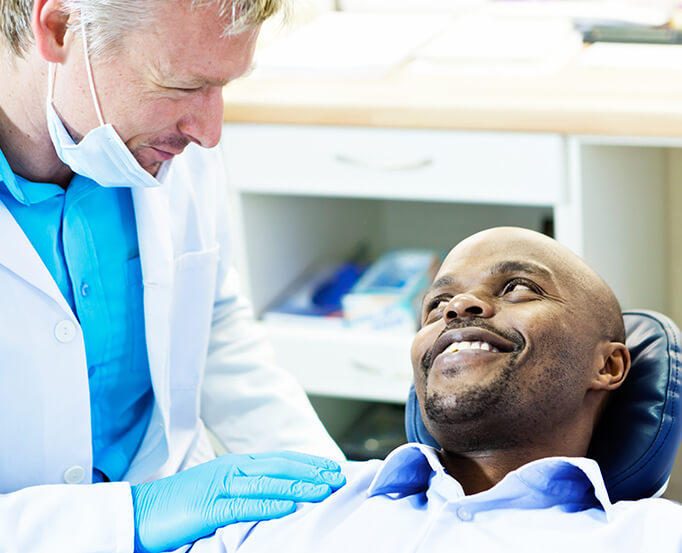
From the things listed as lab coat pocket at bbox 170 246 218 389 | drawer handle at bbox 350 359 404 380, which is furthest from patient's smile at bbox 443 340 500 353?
drawer handle at bbox 350 359 404 380

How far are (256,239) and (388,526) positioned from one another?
1063mm

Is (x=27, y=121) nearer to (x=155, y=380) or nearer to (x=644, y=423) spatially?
(x=155, y=380)

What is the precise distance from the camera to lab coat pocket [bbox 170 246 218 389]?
5.25ft

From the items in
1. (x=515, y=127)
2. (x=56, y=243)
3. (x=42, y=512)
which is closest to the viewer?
(x=42, y=512)

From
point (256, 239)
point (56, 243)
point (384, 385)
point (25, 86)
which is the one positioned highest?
point (25, 86)

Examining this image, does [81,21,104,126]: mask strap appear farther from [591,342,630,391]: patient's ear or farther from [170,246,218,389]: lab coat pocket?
[591,342,630,391]: patient's ear

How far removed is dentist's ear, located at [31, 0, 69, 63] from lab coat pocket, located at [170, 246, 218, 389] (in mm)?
418

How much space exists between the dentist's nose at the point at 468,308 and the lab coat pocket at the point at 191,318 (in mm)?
390

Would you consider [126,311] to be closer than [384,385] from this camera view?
Yes


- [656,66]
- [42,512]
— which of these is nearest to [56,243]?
[42,512]

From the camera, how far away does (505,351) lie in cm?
140

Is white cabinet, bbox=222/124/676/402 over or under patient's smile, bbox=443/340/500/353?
under

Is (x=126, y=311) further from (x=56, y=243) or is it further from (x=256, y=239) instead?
(x=256, y=239)

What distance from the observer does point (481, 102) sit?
76.9 inches
